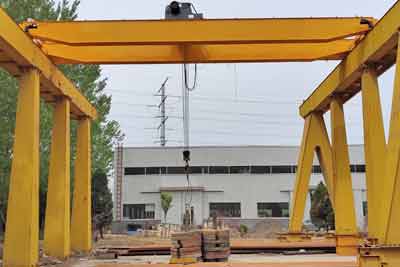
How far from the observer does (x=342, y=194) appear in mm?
14484

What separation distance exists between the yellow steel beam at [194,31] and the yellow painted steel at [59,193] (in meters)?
Result: 2.74

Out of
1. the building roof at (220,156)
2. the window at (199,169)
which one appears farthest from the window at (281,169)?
the window at (199,169)

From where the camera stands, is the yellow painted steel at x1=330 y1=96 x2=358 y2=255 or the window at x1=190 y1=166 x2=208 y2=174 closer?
the yellow painted steel at x1=330 y1=96 x2=358 y2=255

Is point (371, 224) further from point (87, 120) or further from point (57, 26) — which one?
point (87, 120)

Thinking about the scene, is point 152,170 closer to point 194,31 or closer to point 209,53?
point 209,53

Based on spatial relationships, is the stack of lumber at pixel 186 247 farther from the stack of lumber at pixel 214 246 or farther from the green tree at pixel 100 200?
the green tree at pixel 100 200

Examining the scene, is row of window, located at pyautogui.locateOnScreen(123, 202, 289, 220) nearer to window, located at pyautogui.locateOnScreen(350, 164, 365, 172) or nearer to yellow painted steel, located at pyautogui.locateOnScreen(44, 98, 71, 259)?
window, located at pyautogui.locateOnScreen(350, 164, 365, 172)

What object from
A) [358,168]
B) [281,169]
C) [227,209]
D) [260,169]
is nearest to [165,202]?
[227,209]

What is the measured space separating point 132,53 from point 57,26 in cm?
204

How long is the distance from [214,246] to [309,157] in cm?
682

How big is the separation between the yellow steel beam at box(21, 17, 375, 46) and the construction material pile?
4618mm

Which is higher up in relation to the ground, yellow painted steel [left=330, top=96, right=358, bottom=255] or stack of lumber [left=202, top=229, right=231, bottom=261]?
yellow painted steel [left=330, top=96, right=358, bottom=255]

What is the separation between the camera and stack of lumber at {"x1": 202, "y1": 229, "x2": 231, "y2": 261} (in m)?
12.2

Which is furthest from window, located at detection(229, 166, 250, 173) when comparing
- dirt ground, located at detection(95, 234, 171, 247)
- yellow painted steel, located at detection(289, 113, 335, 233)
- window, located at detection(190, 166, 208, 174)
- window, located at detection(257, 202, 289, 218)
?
yellow painted steel, located at detection(289, 113, 335, 233)
